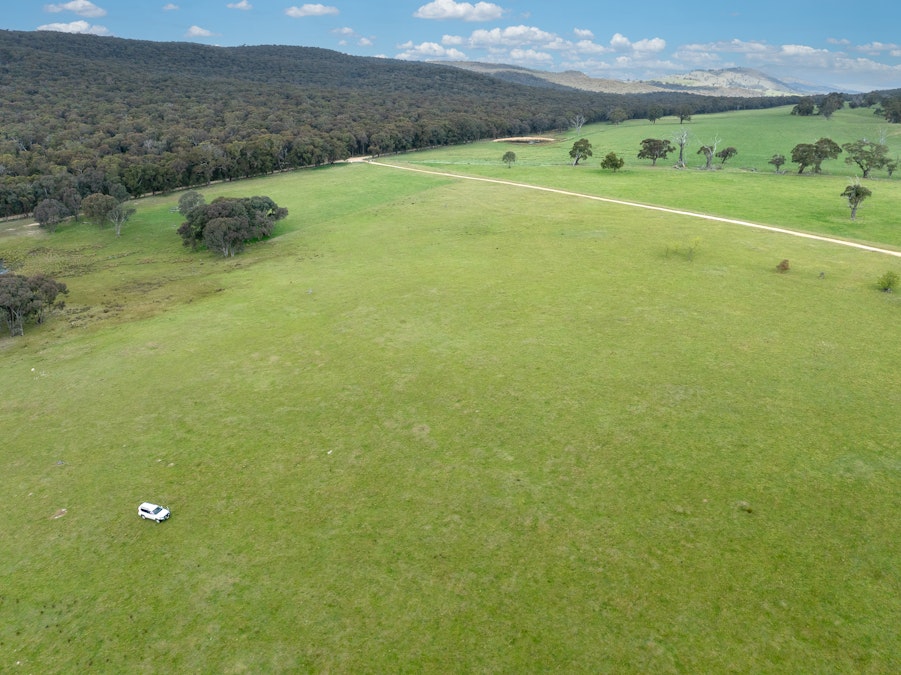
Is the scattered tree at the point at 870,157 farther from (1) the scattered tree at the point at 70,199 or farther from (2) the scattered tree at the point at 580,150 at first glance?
(1) the scattered tree at the point at 70,199

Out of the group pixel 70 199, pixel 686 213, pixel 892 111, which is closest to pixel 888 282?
pixel 686 213

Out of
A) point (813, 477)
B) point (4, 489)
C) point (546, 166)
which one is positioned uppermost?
point (546, 166)

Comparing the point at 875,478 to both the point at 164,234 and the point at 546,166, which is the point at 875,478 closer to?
the point at 164,234

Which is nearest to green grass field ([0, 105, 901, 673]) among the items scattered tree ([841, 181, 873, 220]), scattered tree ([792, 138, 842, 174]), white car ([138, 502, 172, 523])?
white car ([138, 502, 172, 523])

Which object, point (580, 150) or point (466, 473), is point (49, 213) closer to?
point (466, 473)

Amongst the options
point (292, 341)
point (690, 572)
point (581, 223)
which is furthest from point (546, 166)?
point (690, 572)

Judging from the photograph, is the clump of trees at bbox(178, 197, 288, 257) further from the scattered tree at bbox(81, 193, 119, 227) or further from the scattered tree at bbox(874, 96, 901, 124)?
the scattered tree at bbox(874, 96, 901, 124)

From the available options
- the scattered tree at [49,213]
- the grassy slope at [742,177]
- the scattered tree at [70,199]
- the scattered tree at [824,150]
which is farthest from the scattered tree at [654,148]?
the scattered tree at [49,213]
